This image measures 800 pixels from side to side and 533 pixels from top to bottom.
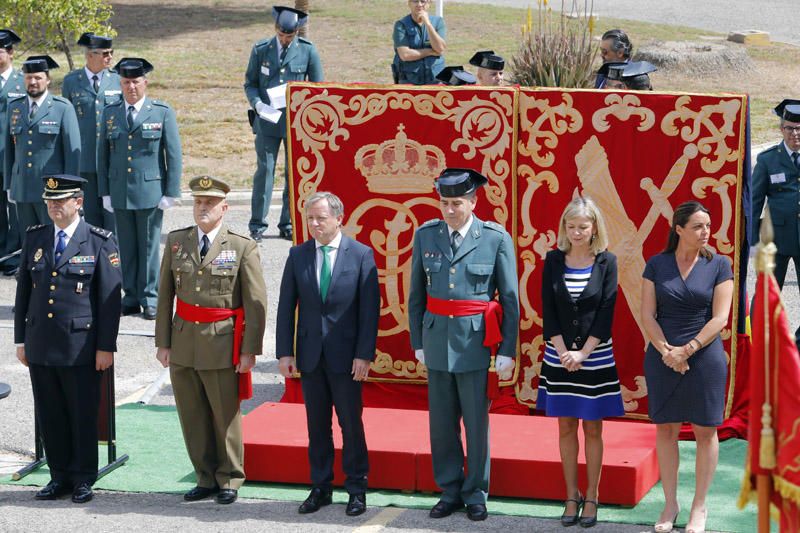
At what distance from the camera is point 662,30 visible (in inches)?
1046

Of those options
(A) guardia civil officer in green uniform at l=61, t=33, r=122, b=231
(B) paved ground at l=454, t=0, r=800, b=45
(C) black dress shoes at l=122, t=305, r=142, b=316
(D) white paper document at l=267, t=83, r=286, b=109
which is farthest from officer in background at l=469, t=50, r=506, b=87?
(B) paved ground at l=454, t=0, r=800, b=45

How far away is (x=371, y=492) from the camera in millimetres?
8008

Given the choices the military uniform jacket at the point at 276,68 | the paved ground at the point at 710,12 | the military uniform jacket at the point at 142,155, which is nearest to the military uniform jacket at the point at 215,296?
the military uniform jacket at the point at 142,155

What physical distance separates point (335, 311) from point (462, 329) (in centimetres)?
71

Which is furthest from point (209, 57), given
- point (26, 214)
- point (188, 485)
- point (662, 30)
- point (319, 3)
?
point (188, 485)

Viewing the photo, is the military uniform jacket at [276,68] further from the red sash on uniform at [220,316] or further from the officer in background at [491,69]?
the red sash on uniform at [220,316]

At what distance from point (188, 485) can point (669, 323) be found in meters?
2.92

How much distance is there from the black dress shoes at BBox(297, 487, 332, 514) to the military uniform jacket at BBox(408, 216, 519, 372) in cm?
91

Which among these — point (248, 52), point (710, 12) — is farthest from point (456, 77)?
point (710, 12)

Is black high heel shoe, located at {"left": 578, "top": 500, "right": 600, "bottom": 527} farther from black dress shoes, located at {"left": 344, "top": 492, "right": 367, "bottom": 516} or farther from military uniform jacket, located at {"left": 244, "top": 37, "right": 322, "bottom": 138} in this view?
military uniform jacket, located at {"left": 244, "top": 37, "right": 322, "bottom": 138}

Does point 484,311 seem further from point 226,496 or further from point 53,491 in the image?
point 53,491

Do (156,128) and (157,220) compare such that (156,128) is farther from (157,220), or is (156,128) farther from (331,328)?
(331,328)

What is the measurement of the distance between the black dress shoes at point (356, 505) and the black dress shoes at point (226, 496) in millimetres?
665

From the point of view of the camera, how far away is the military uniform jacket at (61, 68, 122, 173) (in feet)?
41.2
